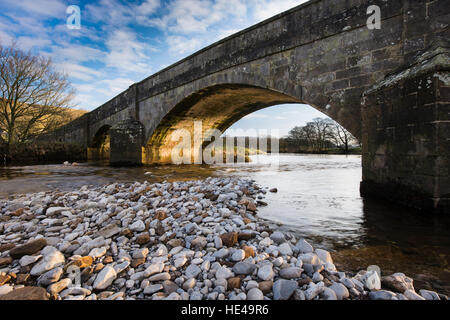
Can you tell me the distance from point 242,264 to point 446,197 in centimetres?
274

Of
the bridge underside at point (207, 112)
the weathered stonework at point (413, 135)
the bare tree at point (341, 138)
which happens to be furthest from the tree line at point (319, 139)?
the weathered stonework at point (413, 135)

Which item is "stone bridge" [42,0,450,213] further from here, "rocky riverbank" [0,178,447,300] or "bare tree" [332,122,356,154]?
"bare tree" [332,122,356,154]

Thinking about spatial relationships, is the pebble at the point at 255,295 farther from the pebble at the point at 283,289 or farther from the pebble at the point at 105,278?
the pebble at the point at 105,278

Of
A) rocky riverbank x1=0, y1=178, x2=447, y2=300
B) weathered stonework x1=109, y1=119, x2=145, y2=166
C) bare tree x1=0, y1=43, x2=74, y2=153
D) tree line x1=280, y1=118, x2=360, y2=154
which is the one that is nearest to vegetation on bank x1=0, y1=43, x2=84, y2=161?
bare tree x1=0, y1=43, x2=74, y2=153

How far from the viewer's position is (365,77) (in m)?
4.43

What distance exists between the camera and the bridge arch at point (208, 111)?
8.32 metres

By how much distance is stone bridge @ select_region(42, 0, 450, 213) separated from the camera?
2729 millimetres

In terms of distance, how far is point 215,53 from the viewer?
749cm

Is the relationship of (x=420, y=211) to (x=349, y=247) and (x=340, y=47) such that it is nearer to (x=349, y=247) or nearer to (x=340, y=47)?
(x=349, y=247)

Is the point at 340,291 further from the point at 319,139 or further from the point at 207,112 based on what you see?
the point at 319,139

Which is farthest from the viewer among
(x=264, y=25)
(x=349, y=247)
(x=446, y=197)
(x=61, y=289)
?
(x=264, y=25)
